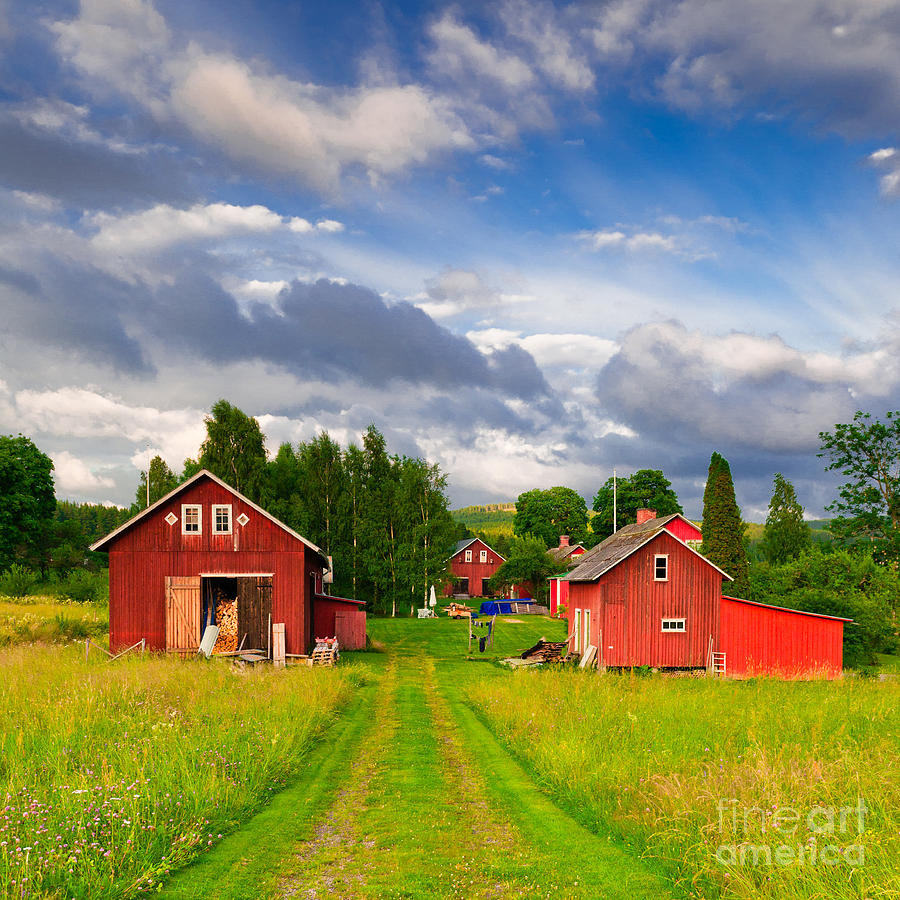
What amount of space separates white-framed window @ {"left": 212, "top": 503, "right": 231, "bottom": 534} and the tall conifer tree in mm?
29308

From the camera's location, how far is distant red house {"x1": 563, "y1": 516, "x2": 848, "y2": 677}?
33.1 m

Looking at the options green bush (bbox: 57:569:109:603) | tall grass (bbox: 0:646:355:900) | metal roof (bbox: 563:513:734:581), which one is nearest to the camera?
tall grass (bbox: 0:646:355:900)

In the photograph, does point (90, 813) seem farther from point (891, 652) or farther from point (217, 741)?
point (891, 652)

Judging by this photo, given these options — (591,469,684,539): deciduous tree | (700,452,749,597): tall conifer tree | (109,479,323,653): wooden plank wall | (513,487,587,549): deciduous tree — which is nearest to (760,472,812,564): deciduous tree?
(591,469,684,539): deciduous tree

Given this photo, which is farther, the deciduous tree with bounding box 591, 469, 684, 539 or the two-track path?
the deciduous tree with bounding box 591, 469, 684, 539

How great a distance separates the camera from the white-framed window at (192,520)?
3178cm

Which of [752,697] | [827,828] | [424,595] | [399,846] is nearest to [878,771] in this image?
[827,828]

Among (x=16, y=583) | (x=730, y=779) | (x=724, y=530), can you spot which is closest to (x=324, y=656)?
(x=730, y=779)

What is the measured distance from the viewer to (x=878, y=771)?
11016mm

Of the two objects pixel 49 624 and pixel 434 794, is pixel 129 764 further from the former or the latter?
pixel 49 624

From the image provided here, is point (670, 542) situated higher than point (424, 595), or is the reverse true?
point (670, 542)

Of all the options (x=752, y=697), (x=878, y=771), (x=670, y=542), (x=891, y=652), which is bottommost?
(x=891, y=652)

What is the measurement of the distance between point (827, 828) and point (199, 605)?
2797cm

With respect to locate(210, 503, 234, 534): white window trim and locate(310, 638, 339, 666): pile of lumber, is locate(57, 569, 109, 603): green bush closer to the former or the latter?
locate(210, 503, 234, 534): white window trim
